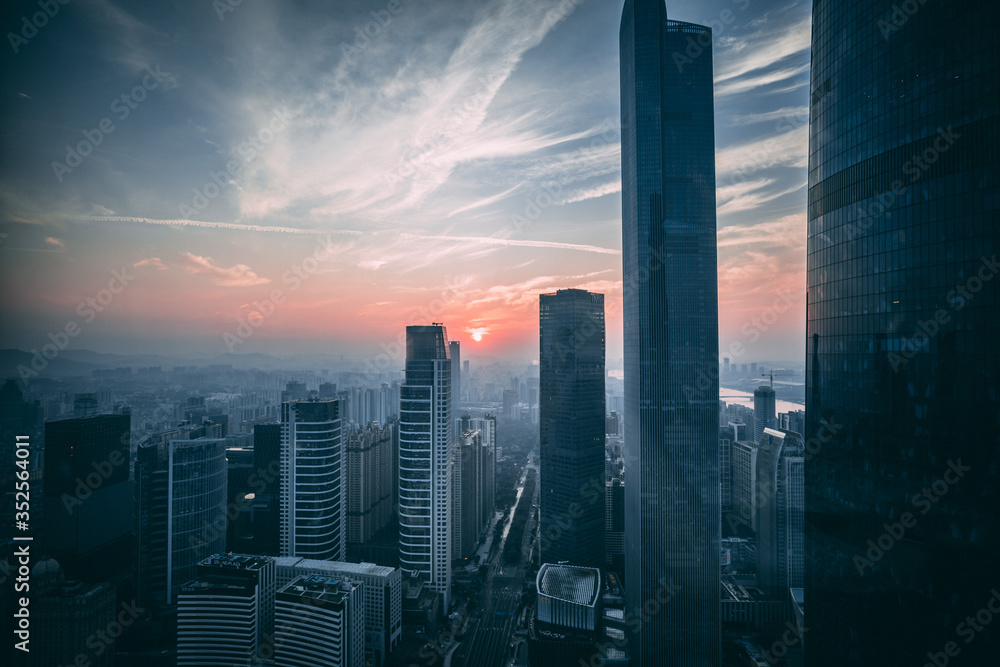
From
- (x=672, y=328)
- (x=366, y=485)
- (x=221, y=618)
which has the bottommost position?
(x=221, y=618)

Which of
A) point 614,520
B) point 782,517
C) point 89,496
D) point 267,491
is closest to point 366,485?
point 267,491

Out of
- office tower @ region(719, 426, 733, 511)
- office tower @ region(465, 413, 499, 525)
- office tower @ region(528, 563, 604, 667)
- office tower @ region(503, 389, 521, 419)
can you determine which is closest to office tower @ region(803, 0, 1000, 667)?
office tower @ region(528, 563, 604, 667)

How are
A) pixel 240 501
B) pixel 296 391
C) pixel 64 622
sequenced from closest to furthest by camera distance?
pixel 64 622
pixel 240 501
pixel 296 391

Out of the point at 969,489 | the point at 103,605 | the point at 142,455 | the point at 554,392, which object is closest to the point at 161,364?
the point at 142,455

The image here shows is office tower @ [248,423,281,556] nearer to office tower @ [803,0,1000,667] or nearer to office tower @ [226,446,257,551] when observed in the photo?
office tower @ [226,446,257,551]

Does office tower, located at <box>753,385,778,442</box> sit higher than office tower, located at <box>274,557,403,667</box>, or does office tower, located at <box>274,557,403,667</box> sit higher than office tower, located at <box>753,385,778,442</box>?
office tower, located at <box>753,385,778,442</box>

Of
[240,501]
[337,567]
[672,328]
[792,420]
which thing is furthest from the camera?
[792,420]

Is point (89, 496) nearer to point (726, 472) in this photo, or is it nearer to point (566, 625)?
point (566, 625)
